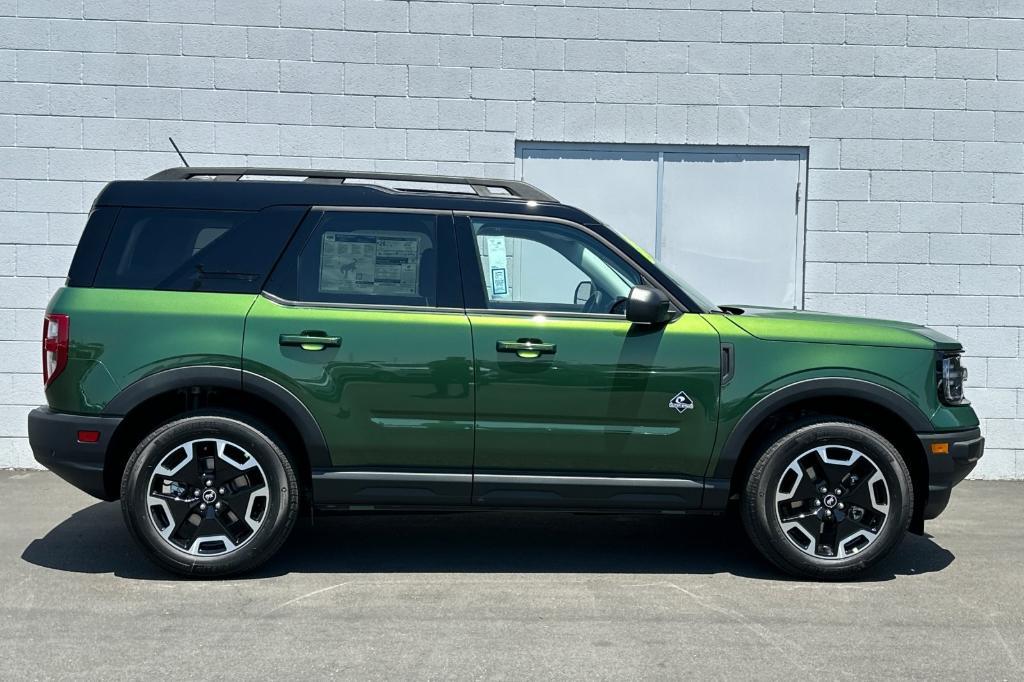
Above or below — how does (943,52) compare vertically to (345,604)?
above

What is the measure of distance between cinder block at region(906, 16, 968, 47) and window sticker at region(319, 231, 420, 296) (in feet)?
17.0

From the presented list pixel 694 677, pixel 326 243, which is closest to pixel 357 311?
pixel 326 243

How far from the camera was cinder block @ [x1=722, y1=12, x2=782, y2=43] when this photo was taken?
8586mm

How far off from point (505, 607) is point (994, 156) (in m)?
5.98

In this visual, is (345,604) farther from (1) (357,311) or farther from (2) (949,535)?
(2) (949,535)

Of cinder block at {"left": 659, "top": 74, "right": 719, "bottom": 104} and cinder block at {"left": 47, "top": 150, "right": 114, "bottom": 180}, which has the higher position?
cinder block at {"left": 659, "top": 74, "right": 719, "bottom": 104}

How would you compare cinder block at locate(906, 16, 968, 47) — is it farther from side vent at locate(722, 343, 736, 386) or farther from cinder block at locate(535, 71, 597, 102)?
side vent at locate(722, 343, 736, 386)

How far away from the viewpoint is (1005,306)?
8.74 metres

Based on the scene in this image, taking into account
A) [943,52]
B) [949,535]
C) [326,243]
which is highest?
[943,52]

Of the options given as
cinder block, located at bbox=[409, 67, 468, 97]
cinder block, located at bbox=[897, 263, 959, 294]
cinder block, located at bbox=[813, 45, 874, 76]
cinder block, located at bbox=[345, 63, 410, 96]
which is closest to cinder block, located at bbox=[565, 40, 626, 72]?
cinder block, located at bbox=[409, 67, 468, 97]

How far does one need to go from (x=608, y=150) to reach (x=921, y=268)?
2661 millimetres

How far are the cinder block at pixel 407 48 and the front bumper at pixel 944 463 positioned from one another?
4739mm

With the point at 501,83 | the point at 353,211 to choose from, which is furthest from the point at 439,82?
the point at 353,211

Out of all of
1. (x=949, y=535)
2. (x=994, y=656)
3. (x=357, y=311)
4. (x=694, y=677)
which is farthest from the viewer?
(x=949, y=535)
